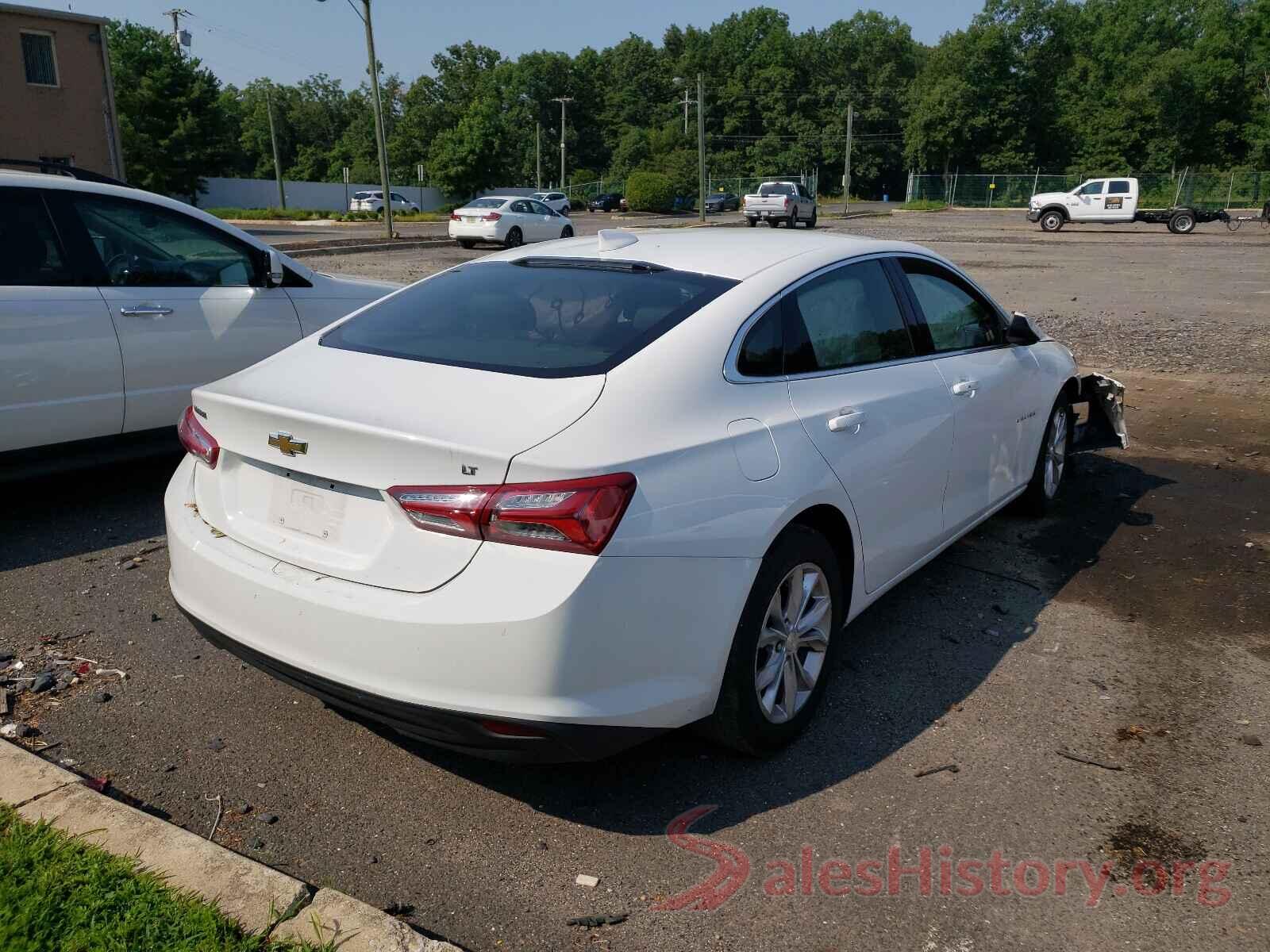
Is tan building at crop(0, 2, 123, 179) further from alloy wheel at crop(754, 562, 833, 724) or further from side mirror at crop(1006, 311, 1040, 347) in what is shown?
alloy wheel at crop(754, 562, 833, 724)

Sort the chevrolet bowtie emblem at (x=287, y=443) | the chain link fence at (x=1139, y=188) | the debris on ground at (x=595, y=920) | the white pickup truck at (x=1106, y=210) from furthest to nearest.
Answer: the chain link fence at (x=1139, y=188)
the white pickup truck at (x=1106, y=210)
the chevrolet bowtie emblem at (x=287, y=443)
the debris on ground at (x=595, y=920)

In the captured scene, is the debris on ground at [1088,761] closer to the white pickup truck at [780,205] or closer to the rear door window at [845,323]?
the rear door window at [845,323]

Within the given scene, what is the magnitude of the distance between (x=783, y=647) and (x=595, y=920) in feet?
3.53

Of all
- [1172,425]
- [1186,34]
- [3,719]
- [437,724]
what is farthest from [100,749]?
[1186,34]

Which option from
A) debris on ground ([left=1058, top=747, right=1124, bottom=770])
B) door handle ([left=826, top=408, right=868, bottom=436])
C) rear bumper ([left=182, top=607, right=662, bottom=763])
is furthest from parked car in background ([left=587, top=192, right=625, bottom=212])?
rear bumper ([left=182, top=607, right=662, bottom=763])

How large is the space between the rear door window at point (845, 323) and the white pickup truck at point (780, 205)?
40695 millimetres

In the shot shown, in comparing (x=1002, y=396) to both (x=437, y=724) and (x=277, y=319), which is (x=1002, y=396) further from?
(x=277, y=319)

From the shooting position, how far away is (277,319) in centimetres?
623

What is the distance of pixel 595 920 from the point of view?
8.67ft

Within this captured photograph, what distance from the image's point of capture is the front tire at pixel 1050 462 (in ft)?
18.8

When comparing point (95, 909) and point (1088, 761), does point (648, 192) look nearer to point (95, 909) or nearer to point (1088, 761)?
point (1088, 761)

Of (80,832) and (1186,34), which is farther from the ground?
(1186,34)

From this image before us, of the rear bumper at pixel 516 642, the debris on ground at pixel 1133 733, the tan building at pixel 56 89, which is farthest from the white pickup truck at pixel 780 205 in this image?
the rear bumper at pixel 516 642

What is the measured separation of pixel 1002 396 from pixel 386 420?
3.19 m
